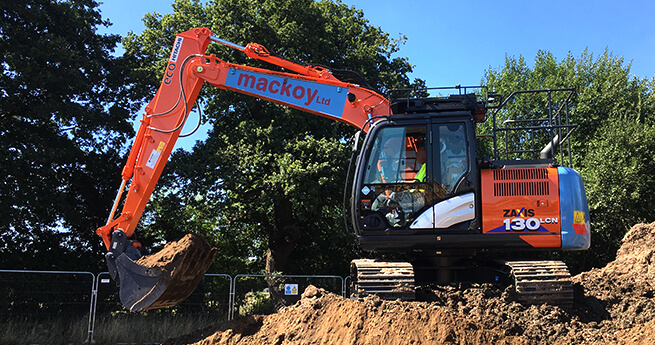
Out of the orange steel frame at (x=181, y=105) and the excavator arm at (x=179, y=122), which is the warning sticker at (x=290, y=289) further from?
the orange steel frame at (x=181, y=105)

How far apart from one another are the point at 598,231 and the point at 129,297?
16561 millimetres

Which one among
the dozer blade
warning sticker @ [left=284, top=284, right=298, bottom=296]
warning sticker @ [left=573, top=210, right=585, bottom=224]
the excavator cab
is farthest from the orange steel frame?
warning sticker @ [left=284, top=284, right=298, bottom=296]

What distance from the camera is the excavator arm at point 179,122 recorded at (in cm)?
751

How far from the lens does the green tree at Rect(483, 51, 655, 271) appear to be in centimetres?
1866

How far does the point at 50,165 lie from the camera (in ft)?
47.0

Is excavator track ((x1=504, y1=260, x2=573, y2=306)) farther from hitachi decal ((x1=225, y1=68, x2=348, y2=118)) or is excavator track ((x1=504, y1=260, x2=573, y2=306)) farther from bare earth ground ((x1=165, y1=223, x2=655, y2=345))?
hitachi decal ((x1=225, y1=68, x2=348, y2=118))

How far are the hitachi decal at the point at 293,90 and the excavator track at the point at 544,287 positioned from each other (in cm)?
373

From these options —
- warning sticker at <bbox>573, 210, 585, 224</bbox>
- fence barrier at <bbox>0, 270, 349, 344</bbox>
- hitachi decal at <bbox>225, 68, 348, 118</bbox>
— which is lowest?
fence barrier at <bbox>0, 270, 349, 344</bbox>

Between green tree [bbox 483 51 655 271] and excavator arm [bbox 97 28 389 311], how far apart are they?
418 inches

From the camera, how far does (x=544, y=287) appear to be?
6168 millimetres

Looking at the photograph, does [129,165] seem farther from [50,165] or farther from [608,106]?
[608,106]

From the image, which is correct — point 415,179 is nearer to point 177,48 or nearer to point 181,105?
point 181,105

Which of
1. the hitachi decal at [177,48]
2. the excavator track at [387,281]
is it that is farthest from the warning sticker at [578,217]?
the hitachi decal at [177,48]

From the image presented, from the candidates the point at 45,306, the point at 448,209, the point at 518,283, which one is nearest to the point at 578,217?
the point at 518,283
